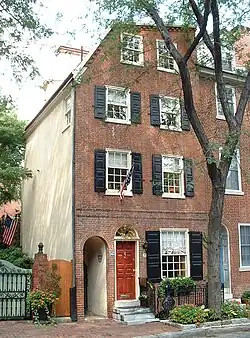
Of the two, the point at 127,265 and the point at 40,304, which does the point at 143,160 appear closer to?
the point at 127,265

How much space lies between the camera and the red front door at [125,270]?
1720cm

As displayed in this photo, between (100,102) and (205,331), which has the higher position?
(100,102)

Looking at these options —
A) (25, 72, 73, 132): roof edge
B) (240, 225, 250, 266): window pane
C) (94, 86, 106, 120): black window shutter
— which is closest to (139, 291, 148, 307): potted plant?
(240, 225, 250, 266): window pane

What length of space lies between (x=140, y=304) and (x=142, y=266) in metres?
1.38

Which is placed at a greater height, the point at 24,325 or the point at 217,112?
the point at 217,112

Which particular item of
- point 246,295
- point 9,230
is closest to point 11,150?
point 9,230

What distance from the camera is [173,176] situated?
1919 centimetres

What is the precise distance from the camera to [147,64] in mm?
19031

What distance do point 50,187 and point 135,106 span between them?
4.95 m

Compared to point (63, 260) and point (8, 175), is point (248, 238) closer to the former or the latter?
point (63, 260)

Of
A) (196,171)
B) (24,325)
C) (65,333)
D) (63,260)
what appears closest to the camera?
(65,333)

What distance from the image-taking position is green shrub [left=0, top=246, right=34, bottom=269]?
810 inches

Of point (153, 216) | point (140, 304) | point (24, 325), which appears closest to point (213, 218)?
point (153, 216)

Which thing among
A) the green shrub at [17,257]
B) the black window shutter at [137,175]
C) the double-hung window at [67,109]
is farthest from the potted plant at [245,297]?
the double-hung window at [67,109]
